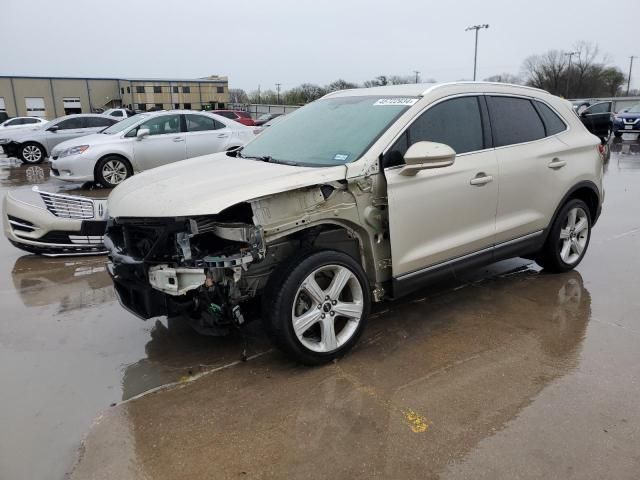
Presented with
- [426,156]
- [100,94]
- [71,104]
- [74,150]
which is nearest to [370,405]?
[426,156]

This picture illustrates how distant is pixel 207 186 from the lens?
3.31 m

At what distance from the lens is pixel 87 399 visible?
10.6ft

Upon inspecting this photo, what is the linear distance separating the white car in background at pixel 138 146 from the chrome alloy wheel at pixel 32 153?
21.1ft

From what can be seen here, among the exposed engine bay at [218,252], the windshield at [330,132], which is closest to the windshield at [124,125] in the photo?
the windshield at [330,132]

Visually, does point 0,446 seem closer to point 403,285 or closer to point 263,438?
point 263,438

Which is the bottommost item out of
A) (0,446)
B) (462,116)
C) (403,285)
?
(0,446)

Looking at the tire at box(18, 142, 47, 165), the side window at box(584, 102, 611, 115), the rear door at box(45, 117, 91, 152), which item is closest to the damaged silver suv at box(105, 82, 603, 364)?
the rear door at box(45, 117, 91, 152)

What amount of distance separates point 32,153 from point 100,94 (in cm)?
5883

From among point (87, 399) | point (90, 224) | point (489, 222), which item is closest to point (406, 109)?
point (489, 222)

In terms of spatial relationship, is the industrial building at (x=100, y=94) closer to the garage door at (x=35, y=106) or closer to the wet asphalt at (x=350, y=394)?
the garage door at (x=35, y=106)

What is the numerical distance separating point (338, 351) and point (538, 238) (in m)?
2.42

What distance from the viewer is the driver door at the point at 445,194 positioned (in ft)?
12.0

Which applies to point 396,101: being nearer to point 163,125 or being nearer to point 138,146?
point 138,146

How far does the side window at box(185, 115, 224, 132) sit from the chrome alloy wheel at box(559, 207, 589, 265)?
8717 mm
